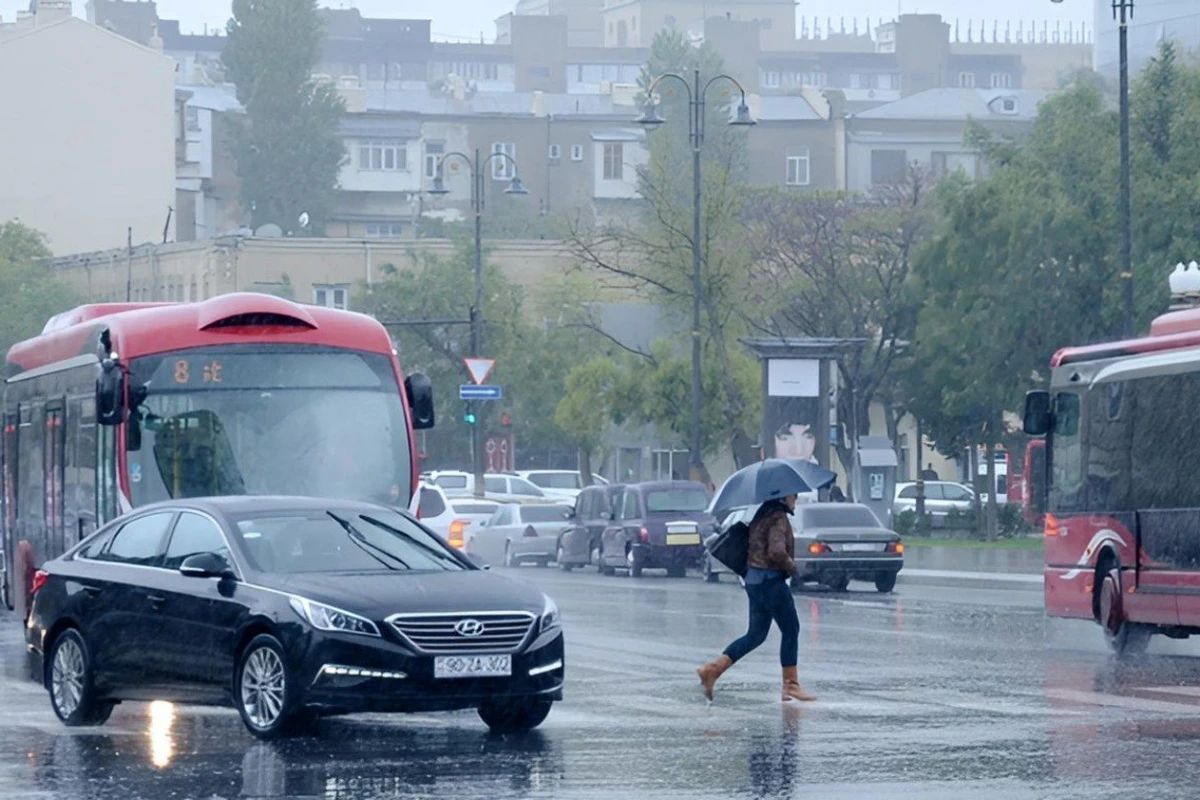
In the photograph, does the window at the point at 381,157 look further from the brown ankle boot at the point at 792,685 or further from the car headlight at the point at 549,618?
the car headlight at the point at 549,618

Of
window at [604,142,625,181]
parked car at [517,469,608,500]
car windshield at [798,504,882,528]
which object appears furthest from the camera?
window at [604,142,625,181]

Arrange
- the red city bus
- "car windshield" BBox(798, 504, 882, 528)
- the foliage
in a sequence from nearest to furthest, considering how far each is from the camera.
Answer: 1. the red city bus
2. "car windshield" BBox(798, 504, 882, 528)
3. the foliage

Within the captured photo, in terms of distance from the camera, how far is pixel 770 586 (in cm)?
1647

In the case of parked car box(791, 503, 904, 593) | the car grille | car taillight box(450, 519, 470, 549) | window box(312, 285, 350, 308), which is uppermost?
window box(312, 285, 350, 308)

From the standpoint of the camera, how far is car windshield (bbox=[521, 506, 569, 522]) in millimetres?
47844

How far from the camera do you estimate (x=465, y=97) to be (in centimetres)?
14238

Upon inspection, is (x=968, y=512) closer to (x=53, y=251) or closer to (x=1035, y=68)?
(x=53, y=251)

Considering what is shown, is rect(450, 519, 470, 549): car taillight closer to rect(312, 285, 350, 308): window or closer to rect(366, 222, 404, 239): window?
rect(312, 285, 350, 308): window

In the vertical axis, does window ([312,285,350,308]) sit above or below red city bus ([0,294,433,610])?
above

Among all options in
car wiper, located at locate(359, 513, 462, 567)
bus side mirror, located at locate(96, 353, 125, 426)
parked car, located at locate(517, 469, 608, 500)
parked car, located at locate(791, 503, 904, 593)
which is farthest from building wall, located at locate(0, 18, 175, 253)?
car wiper, located at locate(359, 513, 462, 567)

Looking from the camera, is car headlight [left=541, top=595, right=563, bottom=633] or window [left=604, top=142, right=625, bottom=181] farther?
window [left=604, top=142, right=625, bottom=181]

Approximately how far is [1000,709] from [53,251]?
9119 cm

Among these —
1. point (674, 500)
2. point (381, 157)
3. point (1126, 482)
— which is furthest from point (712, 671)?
point (381, 157)

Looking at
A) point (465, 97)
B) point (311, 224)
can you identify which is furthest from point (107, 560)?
point (465, 97)
